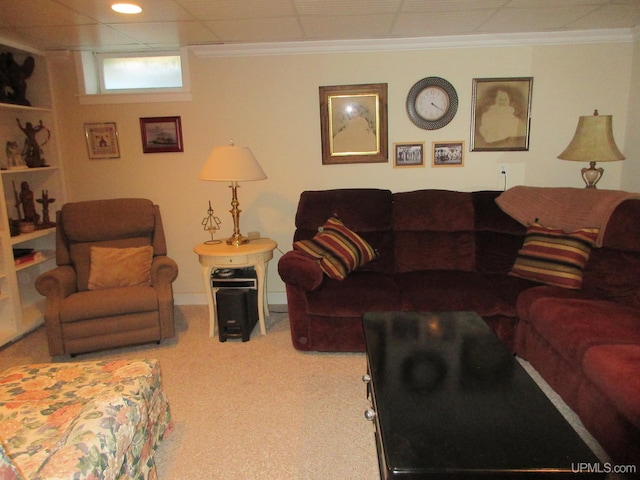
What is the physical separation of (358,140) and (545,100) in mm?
1542

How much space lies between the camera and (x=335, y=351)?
2.89 m

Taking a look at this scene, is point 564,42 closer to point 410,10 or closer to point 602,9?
point 602,9

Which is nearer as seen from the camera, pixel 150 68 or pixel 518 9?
pixel 518 9

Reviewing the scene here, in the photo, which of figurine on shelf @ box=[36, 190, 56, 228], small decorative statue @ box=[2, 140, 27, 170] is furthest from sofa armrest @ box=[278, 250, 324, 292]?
small decorative statue @ box=[2, 140, 27, 170]

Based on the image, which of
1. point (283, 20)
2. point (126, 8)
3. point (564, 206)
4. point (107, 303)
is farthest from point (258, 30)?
A: point (564, 206)

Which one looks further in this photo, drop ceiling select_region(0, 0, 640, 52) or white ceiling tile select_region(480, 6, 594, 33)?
white ceiling tile select_region(480, 6, 594, 33)

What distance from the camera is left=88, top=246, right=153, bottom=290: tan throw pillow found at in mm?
3199

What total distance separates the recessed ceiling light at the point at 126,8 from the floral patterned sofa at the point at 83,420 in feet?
6.62

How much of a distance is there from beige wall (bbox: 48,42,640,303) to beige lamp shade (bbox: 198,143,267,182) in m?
0.61

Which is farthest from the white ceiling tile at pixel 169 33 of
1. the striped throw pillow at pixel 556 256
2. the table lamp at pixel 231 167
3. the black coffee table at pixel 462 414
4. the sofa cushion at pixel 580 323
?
the sofa cushion at pixel 580 323

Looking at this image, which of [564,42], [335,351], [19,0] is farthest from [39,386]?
[564,42]

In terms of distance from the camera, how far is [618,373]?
5.62 feet

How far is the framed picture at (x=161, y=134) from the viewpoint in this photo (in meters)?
3.72

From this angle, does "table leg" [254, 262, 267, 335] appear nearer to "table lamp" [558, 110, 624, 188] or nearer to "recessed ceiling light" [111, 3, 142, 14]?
"recessed ceiling light" [111, 3, 142, 14]
